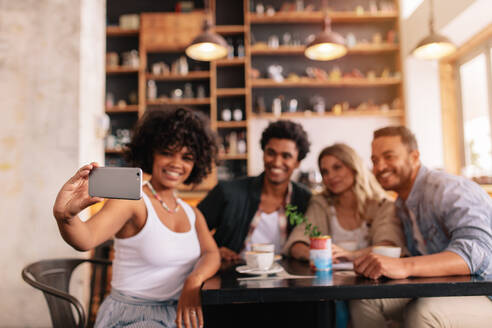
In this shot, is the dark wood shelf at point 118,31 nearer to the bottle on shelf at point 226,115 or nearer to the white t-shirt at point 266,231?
the bottle on shelf at point 226,115

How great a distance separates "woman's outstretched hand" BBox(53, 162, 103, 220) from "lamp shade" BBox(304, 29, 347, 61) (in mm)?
2972

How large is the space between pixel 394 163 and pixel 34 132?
1.96m

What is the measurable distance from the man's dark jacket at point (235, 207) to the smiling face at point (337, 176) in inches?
8.7

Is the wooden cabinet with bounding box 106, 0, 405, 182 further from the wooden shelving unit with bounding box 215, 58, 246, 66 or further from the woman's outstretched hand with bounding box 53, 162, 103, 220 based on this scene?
the woman's outstretched hand with bounding box 53, 162, 103, 220

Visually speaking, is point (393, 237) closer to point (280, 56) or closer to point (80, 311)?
point (80, 311)

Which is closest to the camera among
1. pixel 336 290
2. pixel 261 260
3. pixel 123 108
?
pixel 336 290

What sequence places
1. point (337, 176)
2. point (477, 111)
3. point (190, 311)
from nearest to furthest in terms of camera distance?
point (190, 311), point (337, 176), point (477, 111)

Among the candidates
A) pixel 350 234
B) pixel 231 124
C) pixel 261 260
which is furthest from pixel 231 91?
pixel 261 260

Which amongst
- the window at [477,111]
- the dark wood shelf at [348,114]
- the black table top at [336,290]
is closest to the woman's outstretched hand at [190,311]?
the black table top at [336,290]

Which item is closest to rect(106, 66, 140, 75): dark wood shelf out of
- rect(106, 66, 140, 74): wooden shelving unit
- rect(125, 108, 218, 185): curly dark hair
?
rect(106, 66, 140, 74): wooden shelving unit

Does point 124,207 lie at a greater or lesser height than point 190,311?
greater

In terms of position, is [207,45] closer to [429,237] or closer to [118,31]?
[118,31]

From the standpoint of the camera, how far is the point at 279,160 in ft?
7.55

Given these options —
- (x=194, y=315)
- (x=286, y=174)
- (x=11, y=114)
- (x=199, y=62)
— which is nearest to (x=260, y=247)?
(x=194, y=315)
